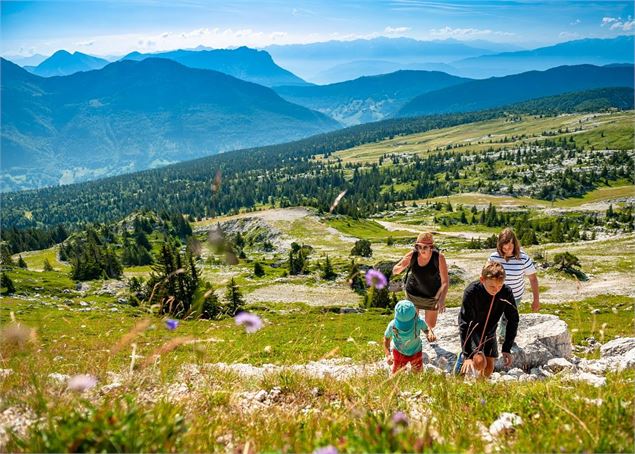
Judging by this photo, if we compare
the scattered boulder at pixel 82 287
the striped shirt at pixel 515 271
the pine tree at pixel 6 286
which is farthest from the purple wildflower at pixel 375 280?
the scattered boulder at pixel 82 287

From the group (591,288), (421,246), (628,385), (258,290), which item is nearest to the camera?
(628,385)

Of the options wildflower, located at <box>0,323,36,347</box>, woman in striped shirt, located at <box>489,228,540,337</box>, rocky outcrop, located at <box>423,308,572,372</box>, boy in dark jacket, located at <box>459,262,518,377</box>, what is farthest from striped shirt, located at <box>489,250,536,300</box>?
wildflower, located at <box>0,323,36,347</box>

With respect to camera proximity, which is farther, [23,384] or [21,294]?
[21,294]

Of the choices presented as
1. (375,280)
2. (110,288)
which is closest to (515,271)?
(375,280)

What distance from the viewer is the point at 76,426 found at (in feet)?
8.69

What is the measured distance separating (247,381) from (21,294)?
209 ft

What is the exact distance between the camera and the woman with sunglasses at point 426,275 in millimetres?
9508

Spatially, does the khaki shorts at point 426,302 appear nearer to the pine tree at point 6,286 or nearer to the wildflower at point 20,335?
the wildflower at point 20,335

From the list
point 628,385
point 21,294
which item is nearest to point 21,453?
point 628,385

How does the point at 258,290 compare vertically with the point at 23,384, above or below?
below

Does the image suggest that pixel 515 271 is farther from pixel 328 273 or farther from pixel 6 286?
pixel 6 286

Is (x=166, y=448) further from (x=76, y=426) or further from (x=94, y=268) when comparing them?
(x=94, y=268)

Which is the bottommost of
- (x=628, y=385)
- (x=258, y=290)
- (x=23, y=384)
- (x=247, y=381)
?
(x=258, y=290)

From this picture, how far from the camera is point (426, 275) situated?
387 inches
